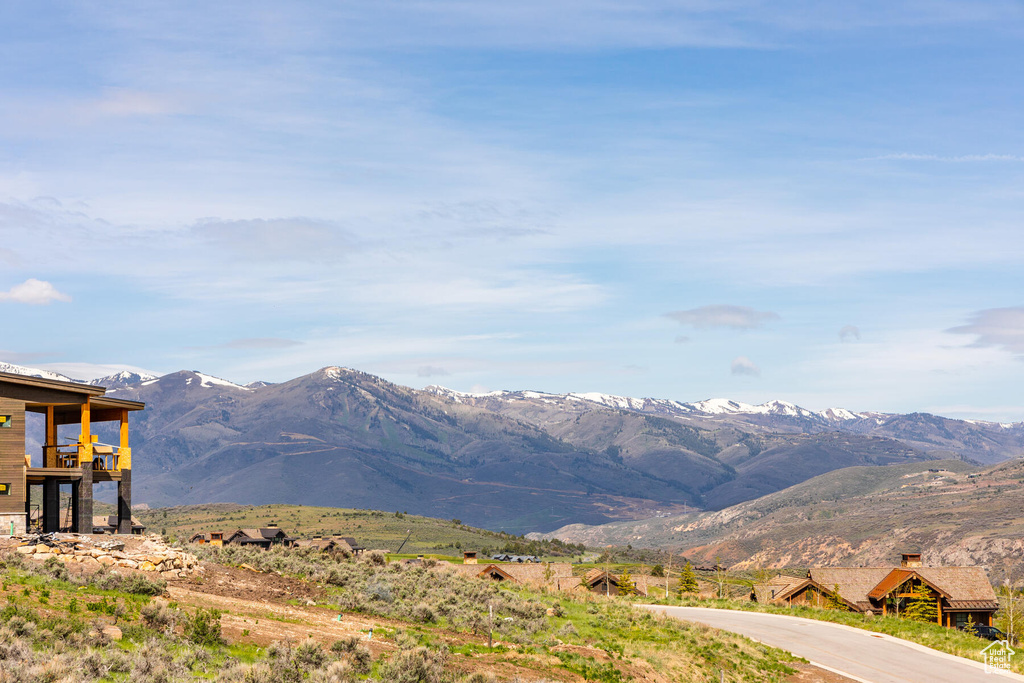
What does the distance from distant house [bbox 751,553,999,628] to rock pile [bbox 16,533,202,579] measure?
65.4 meters

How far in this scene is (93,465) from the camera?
40.9 meters

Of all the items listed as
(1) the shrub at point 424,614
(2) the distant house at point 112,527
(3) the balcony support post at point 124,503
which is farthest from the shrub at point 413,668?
(3) the balcony support post at point 124,503

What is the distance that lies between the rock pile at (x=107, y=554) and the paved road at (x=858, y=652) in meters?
27.8

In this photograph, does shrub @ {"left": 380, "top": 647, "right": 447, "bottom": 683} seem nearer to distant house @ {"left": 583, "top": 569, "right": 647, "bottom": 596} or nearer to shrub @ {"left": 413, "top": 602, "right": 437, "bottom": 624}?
shrub @ {"left": 413, "top": 602, "right": 437, "bottom": 624}

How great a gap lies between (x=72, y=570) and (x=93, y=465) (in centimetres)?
1294

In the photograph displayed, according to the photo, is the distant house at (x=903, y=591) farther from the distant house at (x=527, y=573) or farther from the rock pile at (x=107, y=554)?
the rock pile at (x=107, y=554)

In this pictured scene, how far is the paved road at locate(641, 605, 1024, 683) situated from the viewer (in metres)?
40.5

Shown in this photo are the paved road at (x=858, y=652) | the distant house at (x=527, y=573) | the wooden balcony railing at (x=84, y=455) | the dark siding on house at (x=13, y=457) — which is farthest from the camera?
the distant house at (x=527, y=573)

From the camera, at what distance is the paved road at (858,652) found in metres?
40.5

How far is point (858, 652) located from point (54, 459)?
128ft

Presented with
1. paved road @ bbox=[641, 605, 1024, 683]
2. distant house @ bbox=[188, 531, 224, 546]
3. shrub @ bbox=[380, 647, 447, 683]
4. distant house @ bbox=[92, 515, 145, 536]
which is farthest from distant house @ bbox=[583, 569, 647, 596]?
shrub @ bbox=[380, 647, 447, 683]

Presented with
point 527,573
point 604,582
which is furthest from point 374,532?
point 527,573

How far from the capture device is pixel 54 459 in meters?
41.3

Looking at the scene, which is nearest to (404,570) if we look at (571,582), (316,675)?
(316,675)
